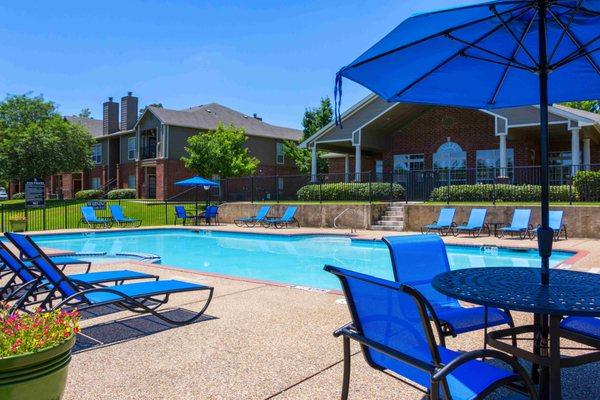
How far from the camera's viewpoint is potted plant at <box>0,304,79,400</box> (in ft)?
6.97

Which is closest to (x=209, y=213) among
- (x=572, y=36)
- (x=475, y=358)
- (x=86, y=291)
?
(x=86, y=291)

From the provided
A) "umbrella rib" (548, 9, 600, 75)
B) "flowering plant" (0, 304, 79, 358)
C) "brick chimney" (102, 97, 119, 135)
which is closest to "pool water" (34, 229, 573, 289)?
"umbrella rib" (548, 9, 600, 75)

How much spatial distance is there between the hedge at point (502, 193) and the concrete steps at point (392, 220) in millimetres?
1925

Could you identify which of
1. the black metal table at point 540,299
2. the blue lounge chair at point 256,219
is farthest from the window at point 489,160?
the black metal table at point 540,299

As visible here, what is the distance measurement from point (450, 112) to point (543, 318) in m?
23.0

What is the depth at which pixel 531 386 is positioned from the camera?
87.8 inches

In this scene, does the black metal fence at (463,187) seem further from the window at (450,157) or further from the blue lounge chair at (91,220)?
the blue lounge chair at (91,220)

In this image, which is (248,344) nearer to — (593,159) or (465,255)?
(465,255)

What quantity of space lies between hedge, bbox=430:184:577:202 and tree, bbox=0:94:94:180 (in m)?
29.3

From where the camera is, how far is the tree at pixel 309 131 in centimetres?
4059

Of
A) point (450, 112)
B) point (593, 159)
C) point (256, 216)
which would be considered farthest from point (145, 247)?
point (593, 159)

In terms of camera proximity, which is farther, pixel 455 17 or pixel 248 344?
pixel 248 344

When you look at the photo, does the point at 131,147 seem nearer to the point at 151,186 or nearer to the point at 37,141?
the point at 151,186

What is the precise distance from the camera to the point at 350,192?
21.4 m
